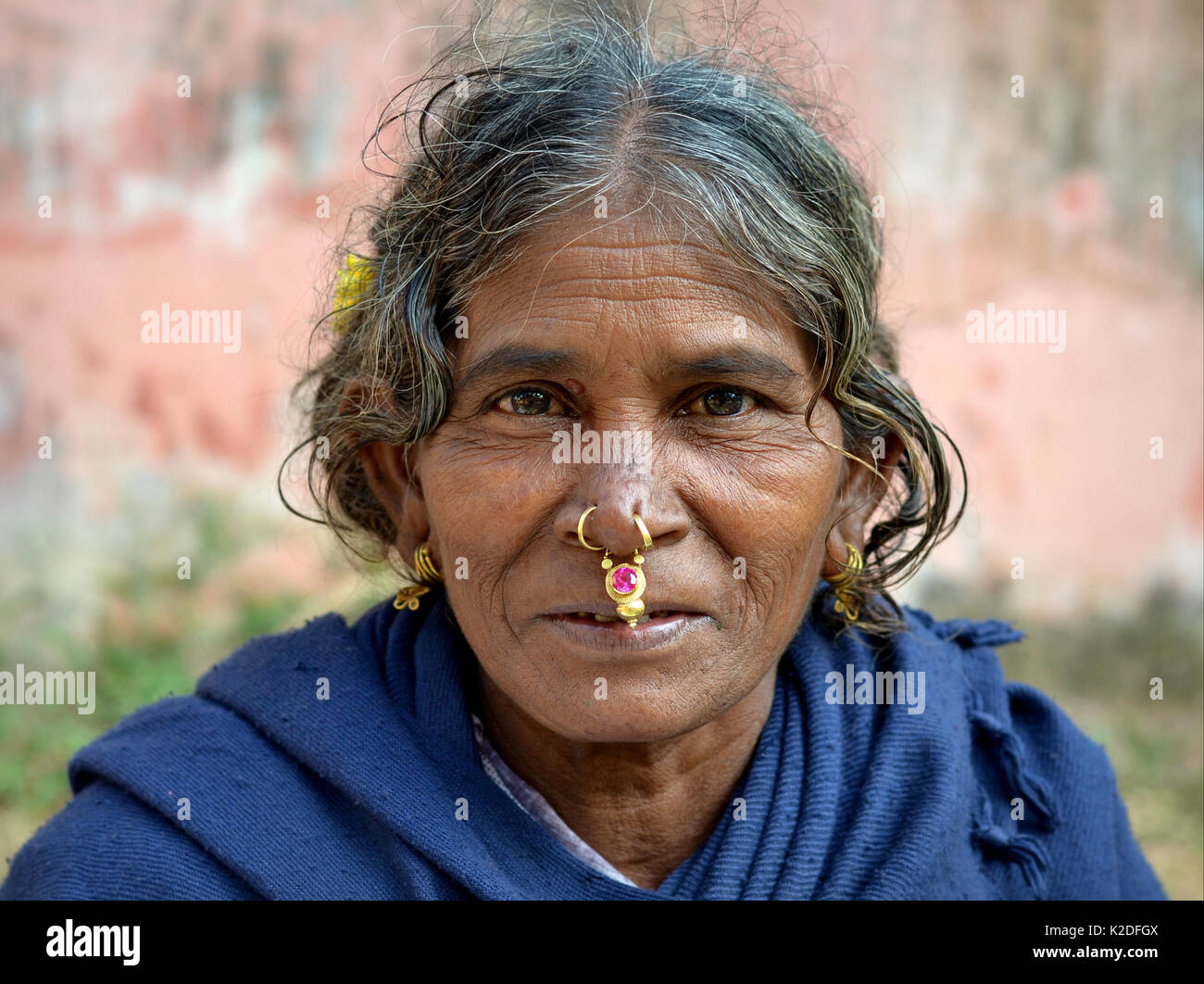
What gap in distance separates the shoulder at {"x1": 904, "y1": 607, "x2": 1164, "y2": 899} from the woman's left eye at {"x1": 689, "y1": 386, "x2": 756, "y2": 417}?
2.99ft

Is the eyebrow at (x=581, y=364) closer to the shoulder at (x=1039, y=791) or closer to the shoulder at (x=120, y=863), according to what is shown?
the shoulder at (x=1039, y=791)

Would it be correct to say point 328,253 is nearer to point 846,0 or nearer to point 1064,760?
point 1064,760

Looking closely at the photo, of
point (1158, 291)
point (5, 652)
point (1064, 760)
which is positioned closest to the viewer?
point (1064, 760)

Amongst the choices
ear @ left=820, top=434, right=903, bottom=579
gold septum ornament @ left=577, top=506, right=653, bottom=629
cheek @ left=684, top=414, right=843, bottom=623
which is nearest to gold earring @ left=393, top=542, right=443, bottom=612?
gold septum ornament @ left=577, top=506, right=653, bottom=629

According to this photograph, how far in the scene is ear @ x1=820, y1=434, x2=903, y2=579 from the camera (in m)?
2.58

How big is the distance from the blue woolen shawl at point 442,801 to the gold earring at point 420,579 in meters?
0.05

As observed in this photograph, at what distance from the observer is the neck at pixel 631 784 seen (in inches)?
99.2

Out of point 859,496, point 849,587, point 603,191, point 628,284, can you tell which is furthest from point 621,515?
point 849,587

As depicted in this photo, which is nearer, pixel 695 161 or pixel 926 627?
pixel 695 161

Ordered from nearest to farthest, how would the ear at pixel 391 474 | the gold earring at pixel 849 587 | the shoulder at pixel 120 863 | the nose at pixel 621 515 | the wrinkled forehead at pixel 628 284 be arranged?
the nose at pixel 621 515 → the wrinkled forehead at pixel 628 284 → the shoulder at pixel 120 863 → the ear at pixel 391 474 → the gold earring at pixel 849 587

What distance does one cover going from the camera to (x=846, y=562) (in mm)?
2633

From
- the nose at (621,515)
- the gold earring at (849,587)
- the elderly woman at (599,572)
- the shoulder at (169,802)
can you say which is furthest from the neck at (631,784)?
the nose at (621,515)
